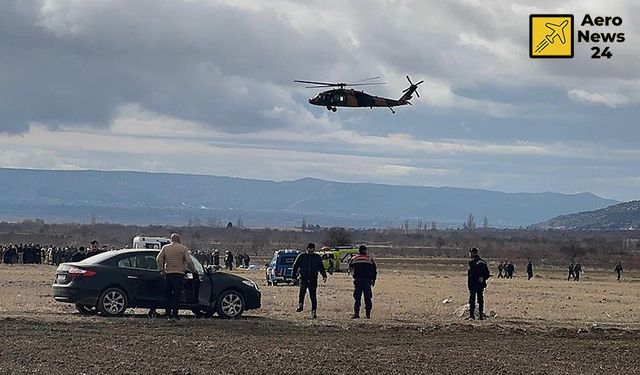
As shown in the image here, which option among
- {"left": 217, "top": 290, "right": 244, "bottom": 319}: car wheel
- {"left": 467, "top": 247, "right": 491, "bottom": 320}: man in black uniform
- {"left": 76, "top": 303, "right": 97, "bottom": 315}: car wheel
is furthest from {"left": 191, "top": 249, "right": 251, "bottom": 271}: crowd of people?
{"left": 217, "top": 290, "right": 244, "bottom": 319}: car wheel

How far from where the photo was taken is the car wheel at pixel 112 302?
21703mm

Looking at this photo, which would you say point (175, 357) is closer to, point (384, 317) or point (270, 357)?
point (270, 357)

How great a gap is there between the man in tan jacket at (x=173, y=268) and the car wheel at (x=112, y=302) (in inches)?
34.8

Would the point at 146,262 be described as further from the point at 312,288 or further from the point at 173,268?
the point at 312,288

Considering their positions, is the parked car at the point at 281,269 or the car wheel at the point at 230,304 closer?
the car wheel at the point at 230,304

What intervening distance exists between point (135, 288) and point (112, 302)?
53 cm

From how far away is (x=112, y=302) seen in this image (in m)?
21.8

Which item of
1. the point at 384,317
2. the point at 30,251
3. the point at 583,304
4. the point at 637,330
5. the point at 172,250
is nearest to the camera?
the point at 172,250

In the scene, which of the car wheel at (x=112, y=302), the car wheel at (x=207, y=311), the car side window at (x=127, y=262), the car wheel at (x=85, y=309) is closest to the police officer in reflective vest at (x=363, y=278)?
the car wheel at (x=207, y=311)

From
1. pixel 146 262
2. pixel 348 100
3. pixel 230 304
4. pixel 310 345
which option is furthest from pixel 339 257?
pixel 310 345

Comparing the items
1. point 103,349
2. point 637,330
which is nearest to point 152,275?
point 103,349

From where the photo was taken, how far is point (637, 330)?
2303cm

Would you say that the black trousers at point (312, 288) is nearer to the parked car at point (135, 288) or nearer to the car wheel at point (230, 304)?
the parked car at point (135, 288)

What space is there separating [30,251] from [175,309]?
2229 inches
